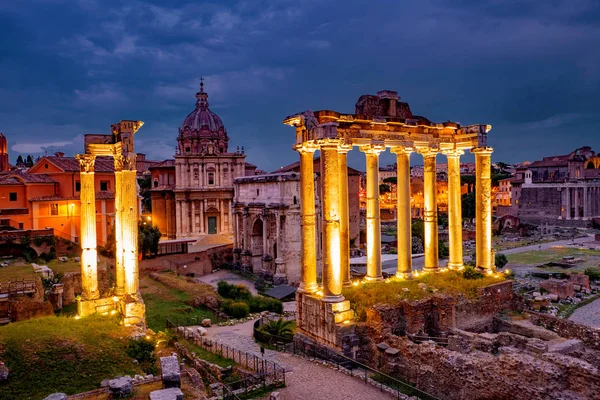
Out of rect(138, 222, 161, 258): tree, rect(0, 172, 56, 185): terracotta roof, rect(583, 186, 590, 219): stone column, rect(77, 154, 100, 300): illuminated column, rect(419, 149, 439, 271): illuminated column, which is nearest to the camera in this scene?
rect(77, 154, 100, 300): illuminated column

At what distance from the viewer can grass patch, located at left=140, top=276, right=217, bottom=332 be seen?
932 inches

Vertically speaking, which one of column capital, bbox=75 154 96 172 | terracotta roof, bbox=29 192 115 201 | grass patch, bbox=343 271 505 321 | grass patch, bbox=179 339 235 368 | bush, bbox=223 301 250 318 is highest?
column capital, bbox=75 154 96 172

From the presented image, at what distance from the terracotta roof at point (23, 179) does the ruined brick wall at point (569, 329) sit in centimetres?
3643

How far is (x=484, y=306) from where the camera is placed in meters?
19.3

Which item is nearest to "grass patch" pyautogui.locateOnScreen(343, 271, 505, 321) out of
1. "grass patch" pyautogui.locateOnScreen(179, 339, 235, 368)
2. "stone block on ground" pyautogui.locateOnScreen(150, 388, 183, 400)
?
"grass patch" pyautogui.locateOnScreen(179, 339, 235, 368)

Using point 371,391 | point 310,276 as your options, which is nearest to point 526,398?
point 371,391

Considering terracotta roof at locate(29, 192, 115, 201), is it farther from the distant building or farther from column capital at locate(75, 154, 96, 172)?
the distant building

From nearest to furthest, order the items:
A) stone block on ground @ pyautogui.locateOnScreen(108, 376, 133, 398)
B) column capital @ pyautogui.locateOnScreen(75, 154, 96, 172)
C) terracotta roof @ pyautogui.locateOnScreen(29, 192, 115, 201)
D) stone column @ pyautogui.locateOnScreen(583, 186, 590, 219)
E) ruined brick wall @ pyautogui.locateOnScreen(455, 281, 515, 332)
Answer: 1. stone block on ground @ pyautogui.locateOnScreen(108, 376, 133, 398)
2. ruined brick wall @ pyautogui.locateOnScreen(455, 281, 515, 332)
3. column capital @ pyautogui.locateOnScreen(75, 154, 96, 172)
4. terracotta roof @ pyautogui.locateOnScreen(29, 192, 115, 201)
5. stone column @ pyautogui.locateOnScreen(583, 186, 590, 219)

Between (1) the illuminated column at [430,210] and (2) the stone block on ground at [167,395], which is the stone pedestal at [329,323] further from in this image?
(1) the illuminated column at [430,210]

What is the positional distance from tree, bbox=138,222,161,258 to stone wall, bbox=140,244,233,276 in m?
0.71

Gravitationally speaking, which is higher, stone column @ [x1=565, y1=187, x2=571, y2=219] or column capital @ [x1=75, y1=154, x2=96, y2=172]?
column capital @ [x1=75, y1=154, x2=96, y2=172]

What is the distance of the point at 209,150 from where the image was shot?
51.5 metres

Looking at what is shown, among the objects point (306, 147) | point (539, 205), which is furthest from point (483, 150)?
point (539, 205)

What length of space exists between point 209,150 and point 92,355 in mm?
38595
